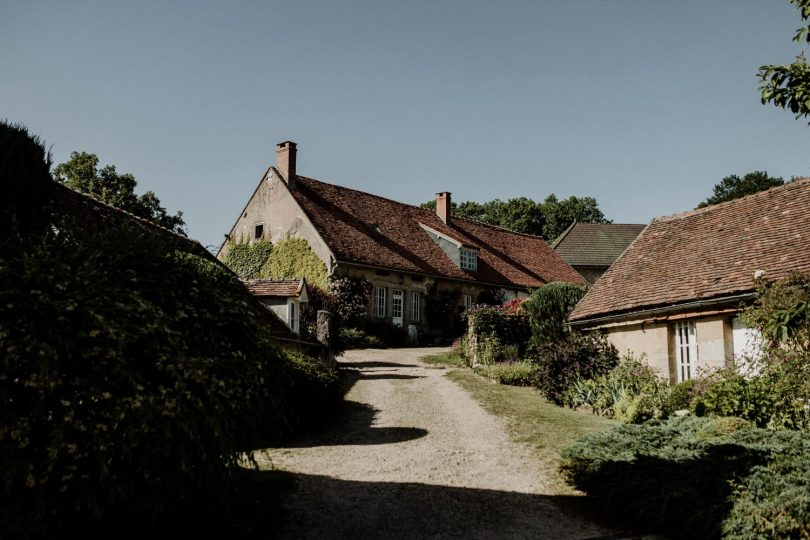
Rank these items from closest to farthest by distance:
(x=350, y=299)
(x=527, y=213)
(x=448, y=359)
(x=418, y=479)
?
(x=418, y=479) → (x=448, y=359) → (x=350, y=299) → (x=527, y=213)

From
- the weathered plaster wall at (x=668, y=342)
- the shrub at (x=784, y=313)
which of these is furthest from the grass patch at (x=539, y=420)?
the shrub at (x=784, y=313)

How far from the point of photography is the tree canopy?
69062 millimetres

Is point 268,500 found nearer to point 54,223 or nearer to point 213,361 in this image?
point 213,361

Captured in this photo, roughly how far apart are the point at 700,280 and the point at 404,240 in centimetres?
1914

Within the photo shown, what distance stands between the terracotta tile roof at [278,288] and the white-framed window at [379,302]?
418 inches

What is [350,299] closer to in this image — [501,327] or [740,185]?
[501,327]

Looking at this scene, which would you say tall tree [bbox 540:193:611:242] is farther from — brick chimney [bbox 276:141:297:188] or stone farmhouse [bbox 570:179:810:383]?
stone farmhouse [bbox 570:179:810:383]

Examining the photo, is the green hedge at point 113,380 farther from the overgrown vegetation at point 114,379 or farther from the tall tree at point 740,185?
the tall tree at point 740,185

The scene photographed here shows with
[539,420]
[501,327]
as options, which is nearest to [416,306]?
[501,327]

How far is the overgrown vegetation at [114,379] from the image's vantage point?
4.61 meters

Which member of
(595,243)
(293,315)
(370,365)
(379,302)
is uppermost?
(595,243)

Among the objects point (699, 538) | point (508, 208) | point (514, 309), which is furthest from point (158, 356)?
point (508, 208)

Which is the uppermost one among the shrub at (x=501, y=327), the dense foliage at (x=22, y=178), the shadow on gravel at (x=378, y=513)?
the dense foliage at (x=22, y=178)

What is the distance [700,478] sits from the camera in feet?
24.0
